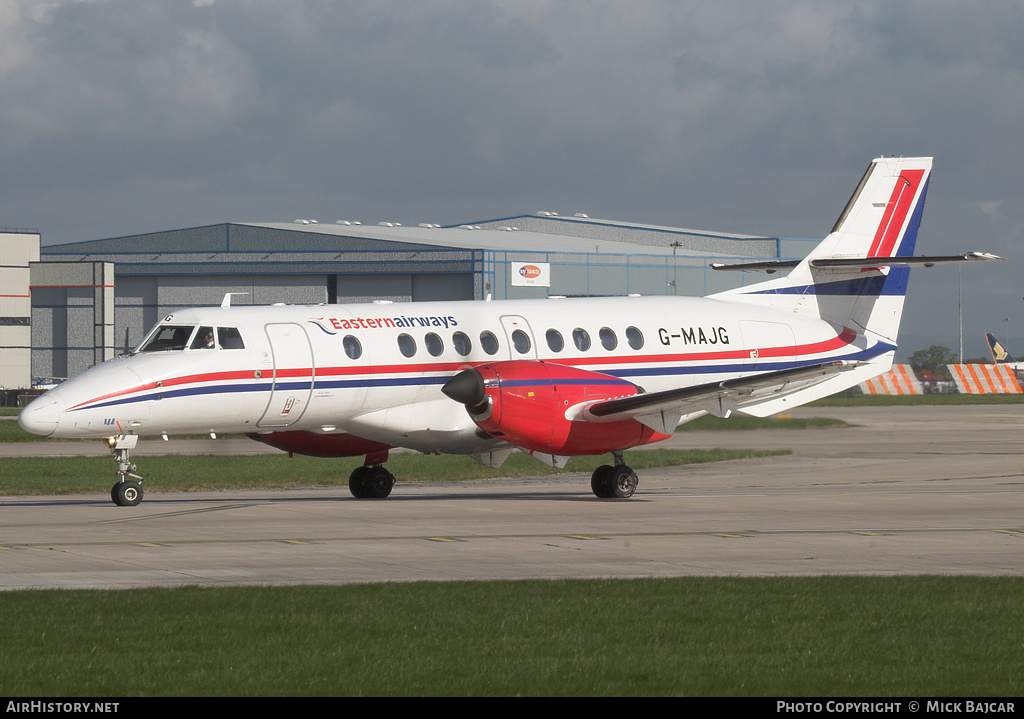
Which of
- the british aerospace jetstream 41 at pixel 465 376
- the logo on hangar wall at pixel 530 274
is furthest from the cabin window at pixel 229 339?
the logo on hangar wall at pixel 530 274

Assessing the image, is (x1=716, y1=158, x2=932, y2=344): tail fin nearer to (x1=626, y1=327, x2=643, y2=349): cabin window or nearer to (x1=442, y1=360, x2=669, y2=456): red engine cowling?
(x1=626, y1=327, x2=643, y2=349): cabin window

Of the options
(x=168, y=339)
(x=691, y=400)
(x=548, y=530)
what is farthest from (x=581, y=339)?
(x=168, y=339)

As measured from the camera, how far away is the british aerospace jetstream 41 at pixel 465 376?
22.7 metres

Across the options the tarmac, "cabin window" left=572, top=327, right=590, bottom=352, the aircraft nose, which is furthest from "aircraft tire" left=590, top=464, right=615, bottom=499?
the aircraft nose

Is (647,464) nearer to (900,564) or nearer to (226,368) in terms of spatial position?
(226,368)

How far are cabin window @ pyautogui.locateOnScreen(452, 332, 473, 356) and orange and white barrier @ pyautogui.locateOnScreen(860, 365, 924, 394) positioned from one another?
55.9 meters

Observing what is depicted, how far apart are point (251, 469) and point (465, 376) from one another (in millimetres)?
11965

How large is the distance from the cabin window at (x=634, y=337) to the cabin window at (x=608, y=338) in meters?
0.33

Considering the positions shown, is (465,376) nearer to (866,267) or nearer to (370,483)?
(370,483)

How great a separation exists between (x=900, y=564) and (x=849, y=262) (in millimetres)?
14224

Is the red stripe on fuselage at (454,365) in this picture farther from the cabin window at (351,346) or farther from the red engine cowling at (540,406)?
the red engine cowling at (540,406)

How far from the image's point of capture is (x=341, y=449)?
25.9 meters

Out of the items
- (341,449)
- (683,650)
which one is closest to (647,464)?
(341,449)

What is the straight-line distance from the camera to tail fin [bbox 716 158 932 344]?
2952 centimetres
